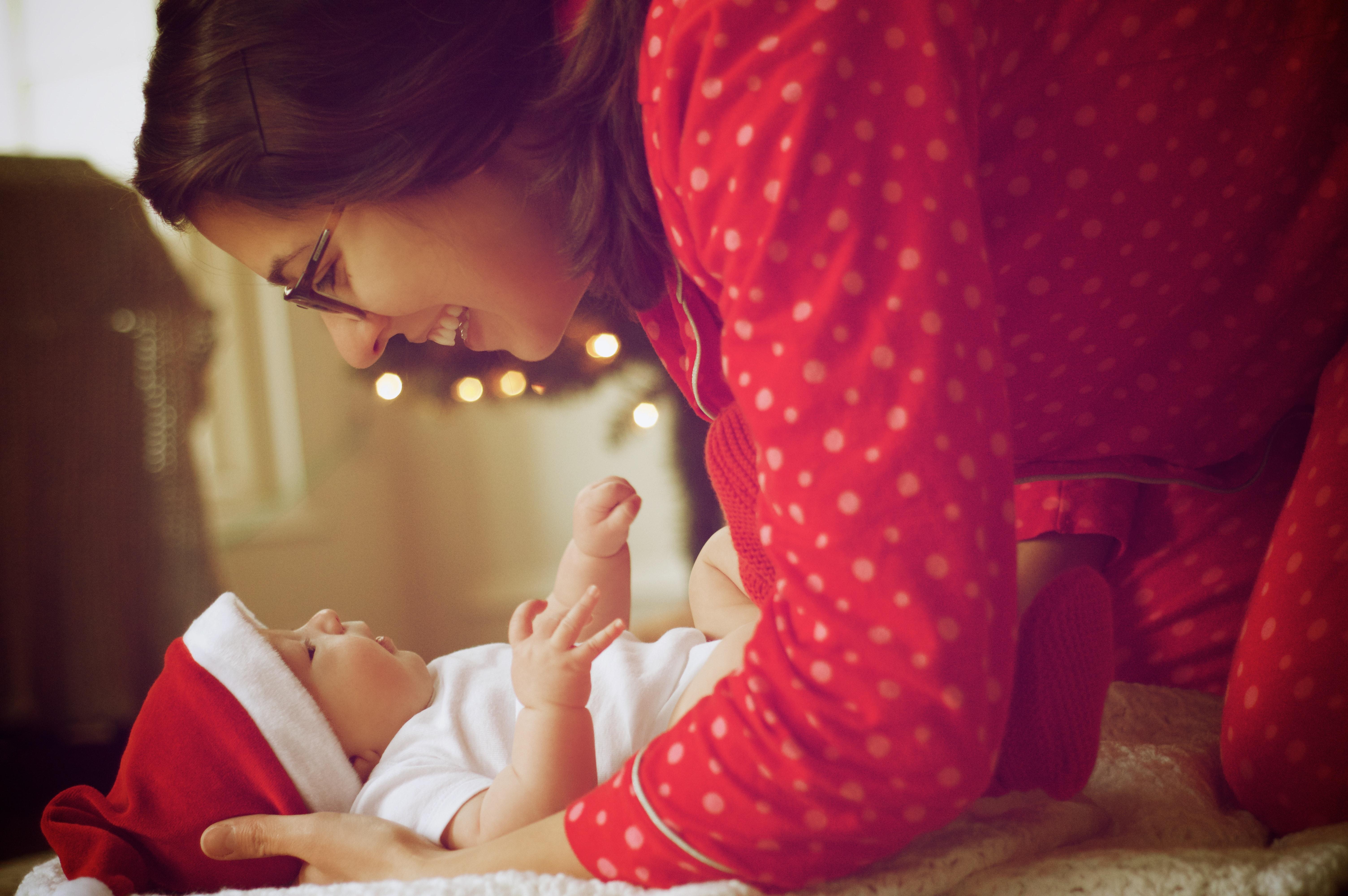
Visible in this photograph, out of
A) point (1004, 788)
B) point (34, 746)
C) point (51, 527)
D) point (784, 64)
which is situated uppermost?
point (784, 64)

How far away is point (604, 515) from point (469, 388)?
48 centimetres

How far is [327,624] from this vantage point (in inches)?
34.6

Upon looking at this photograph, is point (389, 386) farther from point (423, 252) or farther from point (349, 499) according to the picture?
point (423, 252)

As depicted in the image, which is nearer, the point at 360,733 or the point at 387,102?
the point at 387,102

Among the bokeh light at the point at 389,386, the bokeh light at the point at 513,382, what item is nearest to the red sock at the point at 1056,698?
the bokeh light at the point at 513,382

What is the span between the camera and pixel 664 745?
474mm

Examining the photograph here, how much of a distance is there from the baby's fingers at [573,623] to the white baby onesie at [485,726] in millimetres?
107

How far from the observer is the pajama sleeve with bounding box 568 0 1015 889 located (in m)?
0.39

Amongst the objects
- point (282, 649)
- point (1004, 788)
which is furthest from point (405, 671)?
point (1004, 788)

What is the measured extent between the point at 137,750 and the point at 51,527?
571 millimetres

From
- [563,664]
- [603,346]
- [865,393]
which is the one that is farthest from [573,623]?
[603,346]

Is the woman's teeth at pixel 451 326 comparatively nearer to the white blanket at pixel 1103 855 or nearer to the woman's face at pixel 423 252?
the woman's face at pixel 423 252

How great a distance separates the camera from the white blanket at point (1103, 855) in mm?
447

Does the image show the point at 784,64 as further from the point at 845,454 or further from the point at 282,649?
the point at 282,649
